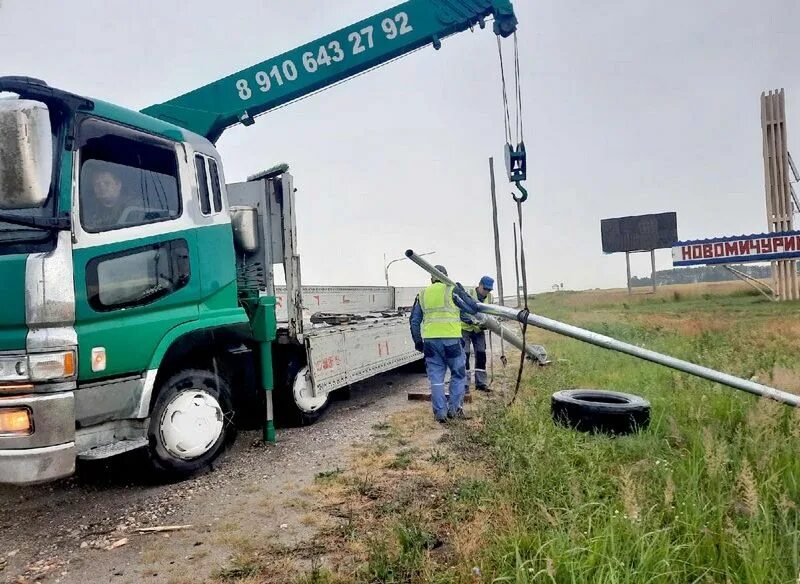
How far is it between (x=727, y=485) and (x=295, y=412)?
4.16 m

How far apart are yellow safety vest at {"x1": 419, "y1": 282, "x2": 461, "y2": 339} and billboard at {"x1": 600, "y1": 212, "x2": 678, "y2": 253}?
1508 inches

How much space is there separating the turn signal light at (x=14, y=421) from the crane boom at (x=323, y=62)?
3785 millimetres

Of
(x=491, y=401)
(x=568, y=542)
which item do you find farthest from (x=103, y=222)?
(x=491, y=401)

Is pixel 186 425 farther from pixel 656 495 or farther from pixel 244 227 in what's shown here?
pixel 656 495

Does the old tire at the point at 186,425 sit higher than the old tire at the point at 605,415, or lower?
higher

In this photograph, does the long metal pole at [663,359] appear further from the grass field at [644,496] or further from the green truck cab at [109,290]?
A: the green truck cab at [109,290]

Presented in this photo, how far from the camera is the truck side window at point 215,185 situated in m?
4.67

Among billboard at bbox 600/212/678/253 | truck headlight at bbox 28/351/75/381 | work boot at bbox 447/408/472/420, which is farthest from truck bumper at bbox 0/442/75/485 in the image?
billboard at bbox 600/212/678/253

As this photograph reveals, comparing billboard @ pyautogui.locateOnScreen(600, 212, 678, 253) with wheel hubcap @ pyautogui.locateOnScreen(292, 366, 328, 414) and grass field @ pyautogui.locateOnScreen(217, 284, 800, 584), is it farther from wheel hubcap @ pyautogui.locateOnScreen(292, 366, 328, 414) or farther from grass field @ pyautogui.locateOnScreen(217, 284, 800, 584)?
wheel hubcap @ pyautogui.locateOnScreen(292, 366, 328, 414)

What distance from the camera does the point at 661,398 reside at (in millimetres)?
5430

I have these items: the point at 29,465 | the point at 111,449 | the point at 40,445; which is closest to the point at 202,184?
the point at 111,449

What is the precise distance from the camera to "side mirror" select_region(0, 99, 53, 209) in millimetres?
2908

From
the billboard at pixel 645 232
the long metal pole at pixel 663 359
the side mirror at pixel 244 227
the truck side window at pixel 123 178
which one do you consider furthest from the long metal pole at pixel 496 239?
the billboard at pixel 645 232

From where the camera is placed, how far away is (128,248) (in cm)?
379
